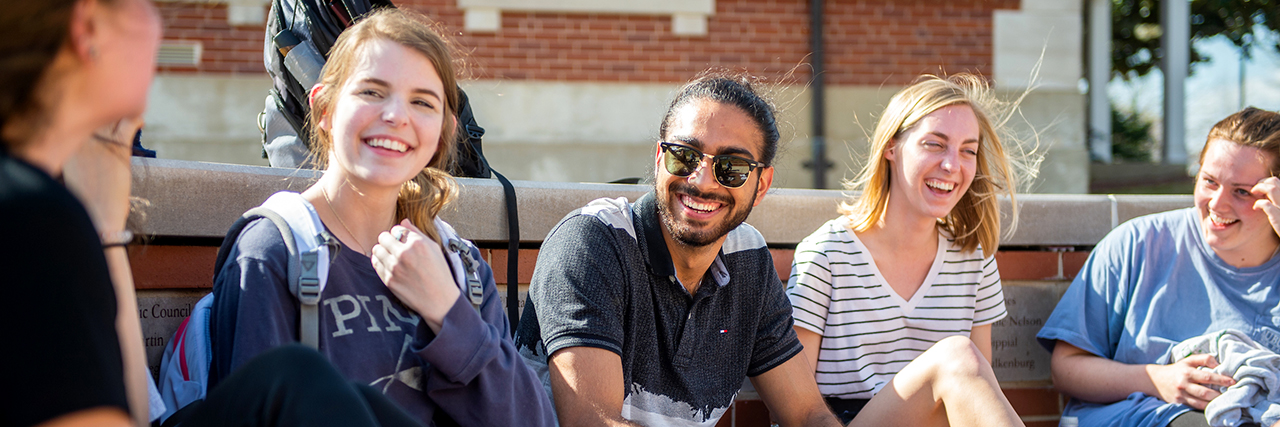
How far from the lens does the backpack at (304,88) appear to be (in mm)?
2979

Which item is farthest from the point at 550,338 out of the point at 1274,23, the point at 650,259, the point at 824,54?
the point at 1274,23

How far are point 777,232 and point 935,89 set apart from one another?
30.1 inches

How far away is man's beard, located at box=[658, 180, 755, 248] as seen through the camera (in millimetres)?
2537

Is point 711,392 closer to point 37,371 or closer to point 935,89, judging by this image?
point 935,89

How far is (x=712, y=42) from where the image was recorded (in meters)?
7.41

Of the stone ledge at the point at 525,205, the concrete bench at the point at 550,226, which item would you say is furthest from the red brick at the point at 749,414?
the stone ledge at the point at 525,205

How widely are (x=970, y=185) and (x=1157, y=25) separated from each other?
921 centimetres

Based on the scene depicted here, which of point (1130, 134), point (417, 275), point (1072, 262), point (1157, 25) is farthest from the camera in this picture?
point (1130, 134)

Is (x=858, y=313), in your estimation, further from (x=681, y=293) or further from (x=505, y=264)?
(x=505, y=264)

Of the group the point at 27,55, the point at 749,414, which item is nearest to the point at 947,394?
the point at 749,414

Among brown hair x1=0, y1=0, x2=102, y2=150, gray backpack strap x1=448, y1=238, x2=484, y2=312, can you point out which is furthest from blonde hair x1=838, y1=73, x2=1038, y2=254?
brown hair x1=0, y1=0, x2=102, y2=150

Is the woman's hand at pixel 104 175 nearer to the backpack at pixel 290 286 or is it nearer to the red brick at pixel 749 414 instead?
the backpack at pixel 290 286

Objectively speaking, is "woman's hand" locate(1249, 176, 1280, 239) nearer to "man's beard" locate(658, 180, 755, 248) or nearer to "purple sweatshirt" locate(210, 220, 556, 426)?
"man's beard" locate(658, 180, 755, 248)

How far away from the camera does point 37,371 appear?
3.20 ft
